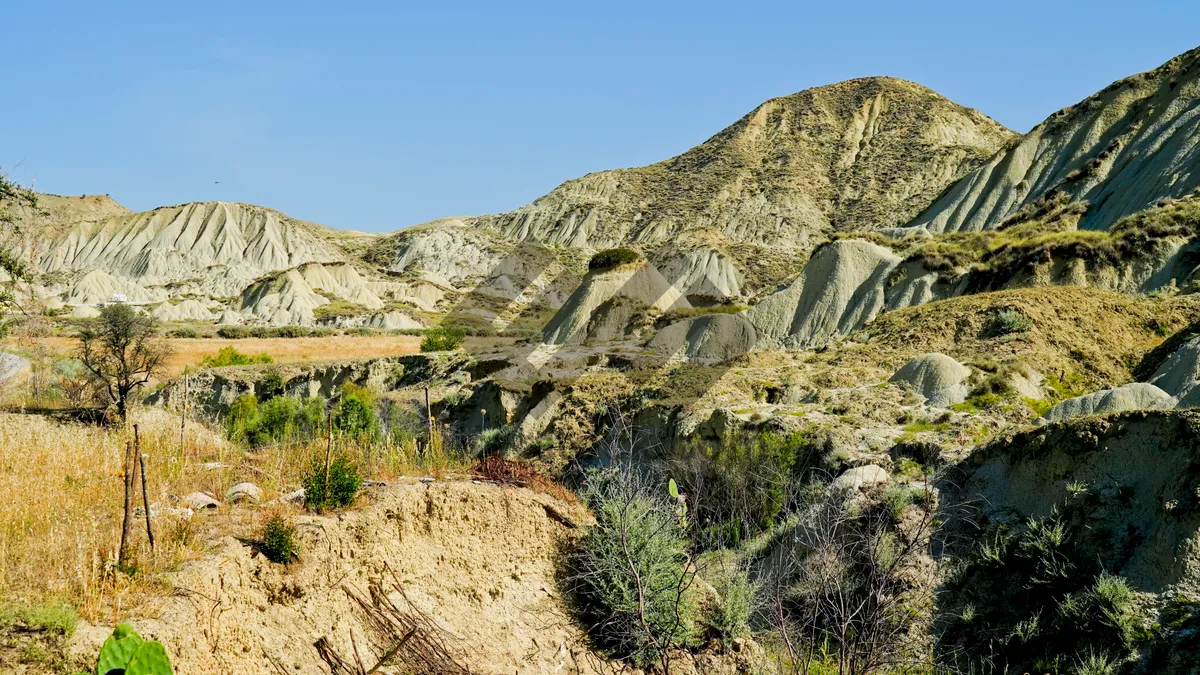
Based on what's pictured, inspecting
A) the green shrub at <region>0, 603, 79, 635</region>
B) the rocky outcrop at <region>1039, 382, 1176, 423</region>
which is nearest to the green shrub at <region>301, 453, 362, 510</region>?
the green shrub at <region>0, 603, 79, 635</region>

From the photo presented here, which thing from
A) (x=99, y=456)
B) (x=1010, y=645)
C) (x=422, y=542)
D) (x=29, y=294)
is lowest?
(x=1010, y=645)

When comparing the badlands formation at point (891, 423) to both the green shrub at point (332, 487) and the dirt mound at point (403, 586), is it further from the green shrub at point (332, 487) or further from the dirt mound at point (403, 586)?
the green shrub at point (332, 487)

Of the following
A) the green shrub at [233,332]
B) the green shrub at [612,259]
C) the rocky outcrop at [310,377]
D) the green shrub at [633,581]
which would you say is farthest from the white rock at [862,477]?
the green shrub at [233,332]

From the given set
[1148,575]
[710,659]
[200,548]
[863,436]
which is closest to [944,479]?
[863,436]

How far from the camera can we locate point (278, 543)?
8.45 m

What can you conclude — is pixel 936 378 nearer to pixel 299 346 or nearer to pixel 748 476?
pixel 748 476

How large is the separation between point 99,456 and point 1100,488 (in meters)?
13.4

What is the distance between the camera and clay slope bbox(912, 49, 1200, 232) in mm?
37219

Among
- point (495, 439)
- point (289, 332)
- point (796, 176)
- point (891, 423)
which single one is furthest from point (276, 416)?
point (796, 176)

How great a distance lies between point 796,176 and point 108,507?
102438 mm

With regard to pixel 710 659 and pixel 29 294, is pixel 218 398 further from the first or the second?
pixel 710 659

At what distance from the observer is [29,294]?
66.8ft

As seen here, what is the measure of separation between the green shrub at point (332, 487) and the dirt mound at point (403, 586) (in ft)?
0.78

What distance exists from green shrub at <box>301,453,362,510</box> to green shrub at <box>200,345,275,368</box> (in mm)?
40564
